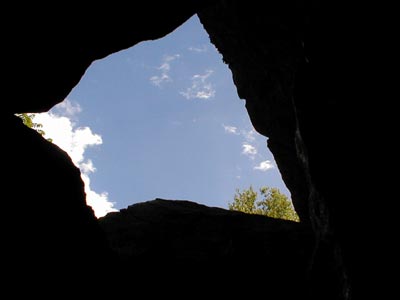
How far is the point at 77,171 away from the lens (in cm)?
1234

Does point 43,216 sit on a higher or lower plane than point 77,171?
lower

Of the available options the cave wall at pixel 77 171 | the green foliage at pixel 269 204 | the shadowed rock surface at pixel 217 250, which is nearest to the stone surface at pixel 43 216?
the cave wall at pixel 77 171

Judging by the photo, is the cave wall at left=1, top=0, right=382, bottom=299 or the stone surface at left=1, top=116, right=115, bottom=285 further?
the cave wall at left=1, top=0, right=382, bottom=299

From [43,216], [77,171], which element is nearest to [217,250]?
[77,171]

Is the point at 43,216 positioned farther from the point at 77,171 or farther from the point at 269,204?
the point at 269,204

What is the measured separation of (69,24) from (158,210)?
10.6 meters

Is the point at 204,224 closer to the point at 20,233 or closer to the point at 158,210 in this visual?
the point at 158,210

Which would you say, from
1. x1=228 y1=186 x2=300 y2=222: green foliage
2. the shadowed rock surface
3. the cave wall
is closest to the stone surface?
the cave wall

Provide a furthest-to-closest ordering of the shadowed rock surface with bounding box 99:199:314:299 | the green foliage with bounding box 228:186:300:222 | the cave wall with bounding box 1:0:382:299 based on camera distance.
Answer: the green foliage with bounding box 228:186:300:222 < the shadowed rock surface with bounding box 99:199:314:299 < the cave wall with bounding box 1:0:382:299

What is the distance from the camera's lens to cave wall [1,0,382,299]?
10.5m

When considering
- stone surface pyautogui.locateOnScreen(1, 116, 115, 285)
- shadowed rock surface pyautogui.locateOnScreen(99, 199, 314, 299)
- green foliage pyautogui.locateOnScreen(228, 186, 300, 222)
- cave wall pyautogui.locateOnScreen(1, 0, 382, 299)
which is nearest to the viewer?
stone surface pyautogui.locateOnScreen(1, 116, 115, 285)

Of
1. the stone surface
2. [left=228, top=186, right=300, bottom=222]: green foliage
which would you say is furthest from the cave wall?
[left=228, top=186, right=300, bottom=222]: green foliage

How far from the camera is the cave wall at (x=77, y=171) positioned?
34.3 ft

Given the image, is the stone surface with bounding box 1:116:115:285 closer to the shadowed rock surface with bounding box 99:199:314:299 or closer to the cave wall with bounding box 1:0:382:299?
the cave wall with bounding box 1:0:382:299
